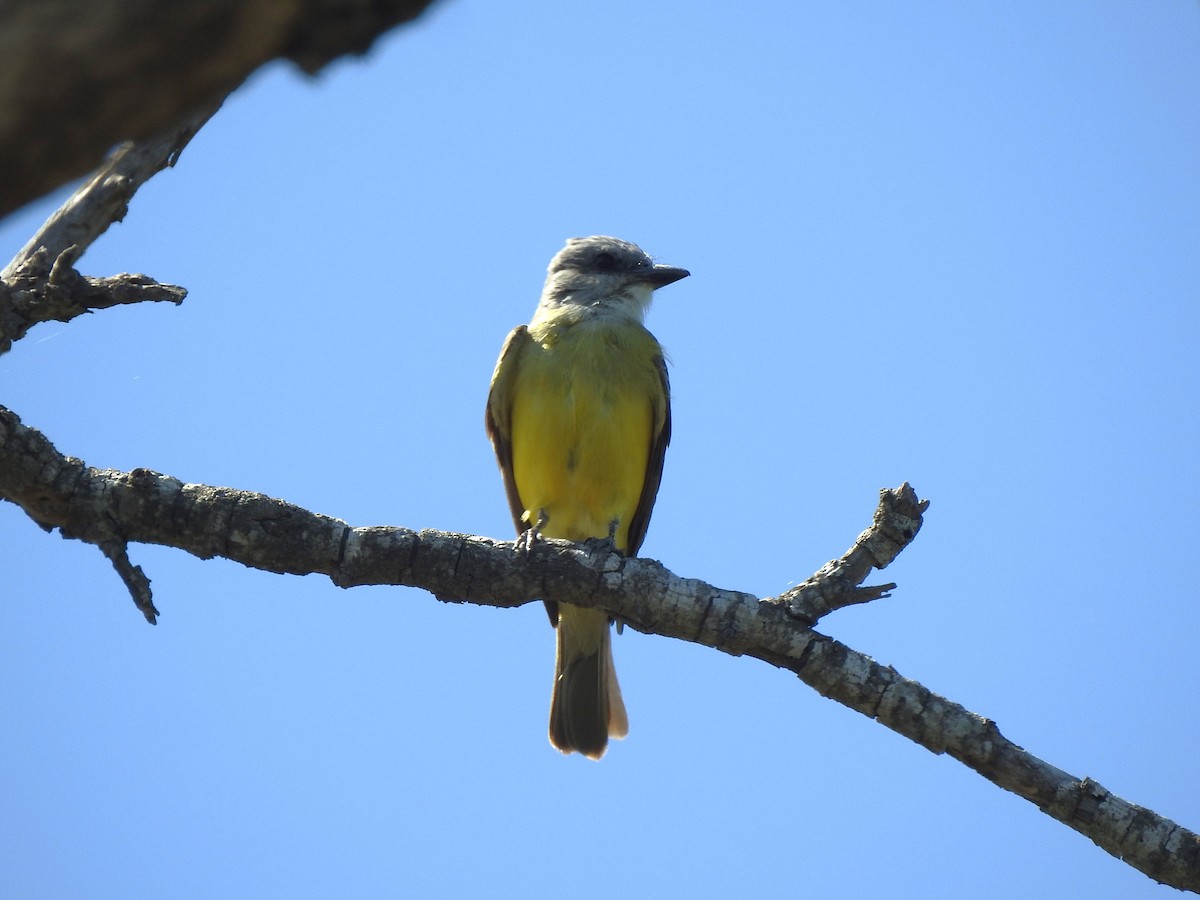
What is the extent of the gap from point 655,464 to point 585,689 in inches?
64.1

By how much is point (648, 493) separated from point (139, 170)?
414 cm

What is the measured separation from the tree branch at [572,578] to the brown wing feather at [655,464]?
2.78 metres

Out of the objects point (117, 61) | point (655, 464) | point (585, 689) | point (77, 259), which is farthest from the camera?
point (655, 464)

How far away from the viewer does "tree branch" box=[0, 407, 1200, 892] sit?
15.0ft

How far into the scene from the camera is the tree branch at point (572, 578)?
4582mm

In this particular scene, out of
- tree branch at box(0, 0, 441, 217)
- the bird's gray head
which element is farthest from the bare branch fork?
the bird's gray head

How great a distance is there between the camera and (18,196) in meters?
1.76

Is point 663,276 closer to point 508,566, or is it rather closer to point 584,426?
point 584,426

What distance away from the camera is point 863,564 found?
5.16 meters

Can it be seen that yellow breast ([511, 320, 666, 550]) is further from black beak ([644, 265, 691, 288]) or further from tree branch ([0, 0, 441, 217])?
tree branch ([0, 0, 441, 217])

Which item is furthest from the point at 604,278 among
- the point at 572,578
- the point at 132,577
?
the point at 132,577

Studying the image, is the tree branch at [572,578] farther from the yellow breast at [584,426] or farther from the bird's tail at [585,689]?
the bird's tail at [585,689]

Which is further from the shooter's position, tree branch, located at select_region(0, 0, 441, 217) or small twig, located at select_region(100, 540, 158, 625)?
small twig, located at select_region(100, 540, 158, 625)

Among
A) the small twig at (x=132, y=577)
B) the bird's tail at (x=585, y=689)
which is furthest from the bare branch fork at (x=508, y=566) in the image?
the bird's tail at (x=585, y=689)
